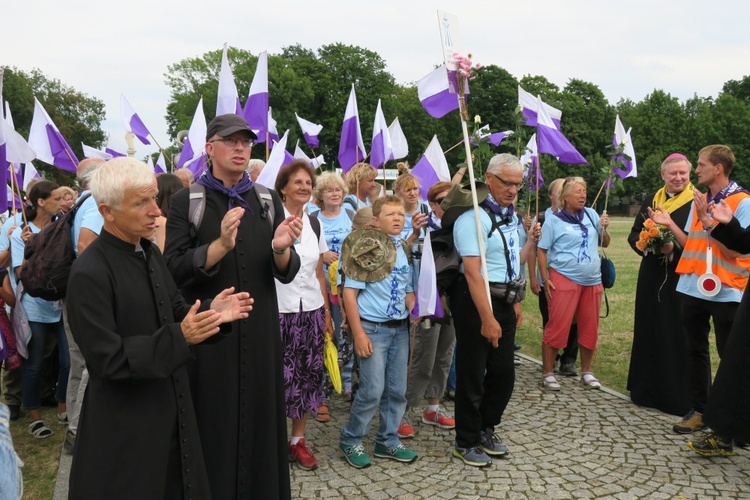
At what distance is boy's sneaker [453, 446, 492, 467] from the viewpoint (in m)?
4.57

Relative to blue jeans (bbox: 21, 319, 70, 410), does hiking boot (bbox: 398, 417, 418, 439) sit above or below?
below

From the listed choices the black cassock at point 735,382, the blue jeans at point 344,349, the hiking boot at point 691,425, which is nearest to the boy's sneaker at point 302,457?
the blue jeans at point 344,349

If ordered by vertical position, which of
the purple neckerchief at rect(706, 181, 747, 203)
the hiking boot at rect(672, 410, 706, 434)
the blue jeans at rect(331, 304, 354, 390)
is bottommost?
the hiking boot at rect(672, 410, 706, 434)

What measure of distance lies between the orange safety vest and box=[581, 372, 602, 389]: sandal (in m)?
1.84

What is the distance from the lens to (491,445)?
4.78 m

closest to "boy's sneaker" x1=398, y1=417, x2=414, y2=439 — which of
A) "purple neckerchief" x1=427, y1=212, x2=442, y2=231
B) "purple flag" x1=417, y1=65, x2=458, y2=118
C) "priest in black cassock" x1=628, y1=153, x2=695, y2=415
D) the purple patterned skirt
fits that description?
the purple patterned skirt

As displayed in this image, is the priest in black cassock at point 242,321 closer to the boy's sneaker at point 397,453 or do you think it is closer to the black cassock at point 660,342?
the boy's sneaker at point 397,453

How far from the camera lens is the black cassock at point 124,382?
2236 millimetres

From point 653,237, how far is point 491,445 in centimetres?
262

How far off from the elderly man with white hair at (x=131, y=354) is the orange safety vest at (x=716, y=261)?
14.0ft

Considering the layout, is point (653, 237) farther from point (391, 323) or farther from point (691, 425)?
point (391, 323)

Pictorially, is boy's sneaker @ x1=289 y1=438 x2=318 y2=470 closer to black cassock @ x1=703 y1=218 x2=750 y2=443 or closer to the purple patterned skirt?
the purple patterned skirt

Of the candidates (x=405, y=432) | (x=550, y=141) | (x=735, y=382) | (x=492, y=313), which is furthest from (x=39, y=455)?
(x=550, y=141)

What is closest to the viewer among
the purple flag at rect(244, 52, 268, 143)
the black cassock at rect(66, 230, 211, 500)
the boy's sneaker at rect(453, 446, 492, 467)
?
the black cassock at rect(66, 230, 211, 500)
